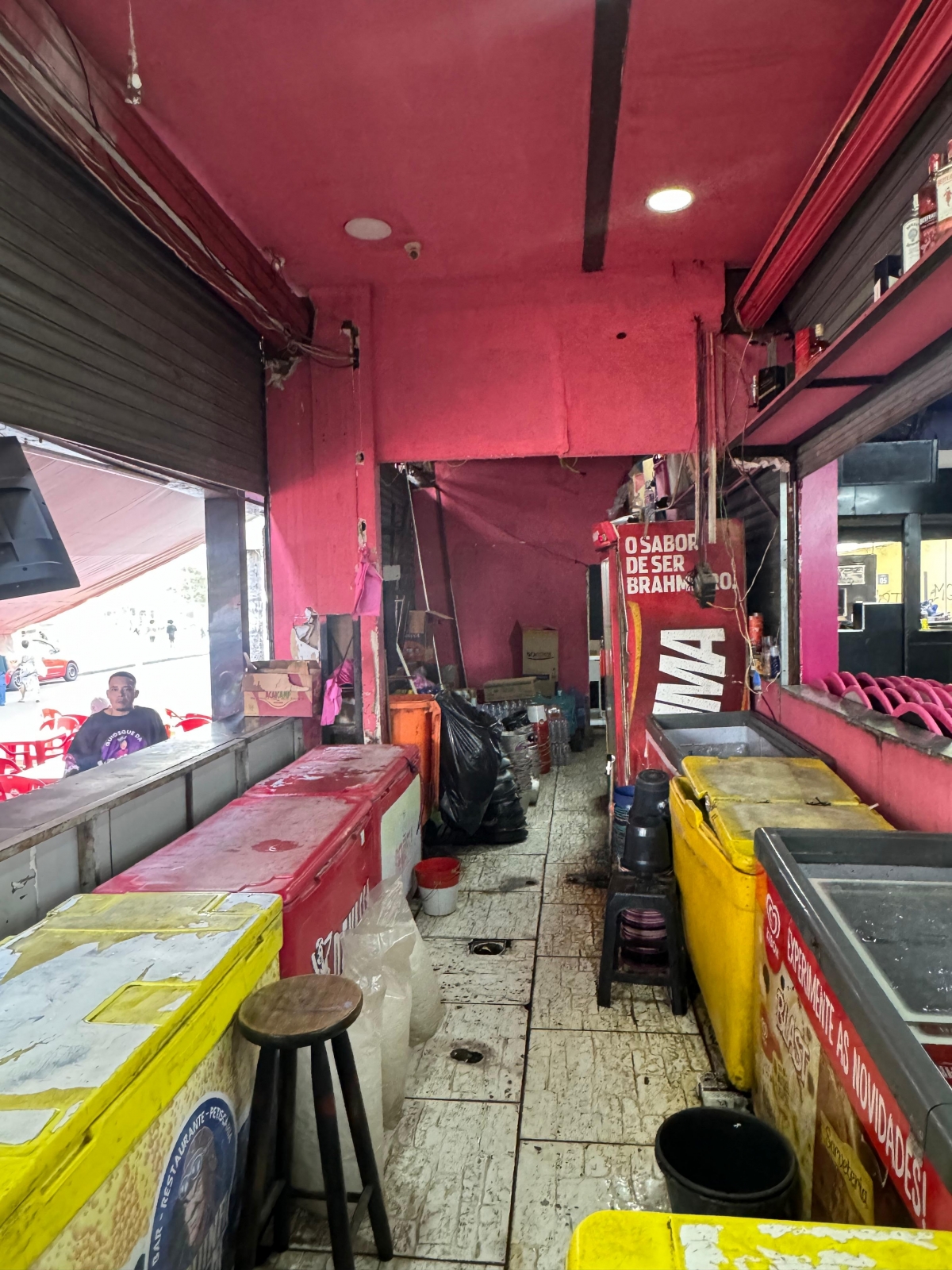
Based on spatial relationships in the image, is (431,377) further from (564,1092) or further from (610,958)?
(564,1092)

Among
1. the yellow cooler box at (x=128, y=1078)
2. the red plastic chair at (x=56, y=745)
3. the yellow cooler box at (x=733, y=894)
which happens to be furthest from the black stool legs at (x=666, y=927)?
the red plastic chair at (x=56, y=745)

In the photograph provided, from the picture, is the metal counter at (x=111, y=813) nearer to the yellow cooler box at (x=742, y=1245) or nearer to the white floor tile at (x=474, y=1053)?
the white floor tile at (x=474, y=1053)

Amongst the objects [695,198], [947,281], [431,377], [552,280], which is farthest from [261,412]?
[947,281]

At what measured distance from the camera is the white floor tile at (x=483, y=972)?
118 inches

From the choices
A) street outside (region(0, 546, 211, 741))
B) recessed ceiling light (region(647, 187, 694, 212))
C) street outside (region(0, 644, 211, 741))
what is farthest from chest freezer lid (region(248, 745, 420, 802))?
street outside (region(0, 644, 211, 741))

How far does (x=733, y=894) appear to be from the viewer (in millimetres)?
2146

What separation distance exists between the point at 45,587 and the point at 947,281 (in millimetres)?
2824

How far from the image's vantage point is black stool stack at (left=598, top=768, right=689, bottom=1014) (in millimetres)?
2840

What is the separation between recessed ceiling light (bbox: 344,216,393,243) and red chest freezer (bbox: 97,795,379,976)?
8.65 ft

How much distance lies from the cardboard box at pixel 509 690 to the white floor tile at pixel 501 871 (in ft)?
8.94

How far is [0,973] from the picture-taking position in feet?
5.30

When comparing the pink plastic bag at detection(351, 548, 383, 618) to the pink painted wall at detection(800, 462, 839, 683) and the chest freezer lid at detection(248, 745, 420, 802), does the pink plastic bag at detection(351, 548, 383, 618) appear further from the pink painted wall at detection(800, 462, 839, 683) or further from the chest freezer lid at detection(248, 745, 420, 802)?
the pink painted wall at detection(800, 462, 839, 683)

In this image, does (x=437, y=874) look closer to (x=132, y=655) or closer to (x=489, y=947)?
(x=489, y=947)

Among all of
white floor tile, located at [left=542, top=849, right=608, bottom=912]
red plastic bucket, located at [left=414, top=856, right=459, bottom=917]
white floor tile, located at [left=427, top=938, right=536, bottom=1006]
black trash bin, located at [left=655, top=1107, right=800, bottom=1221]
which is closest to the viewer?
black trash bin, located at [left=655, top=1107, right=800, bottom=1221]
